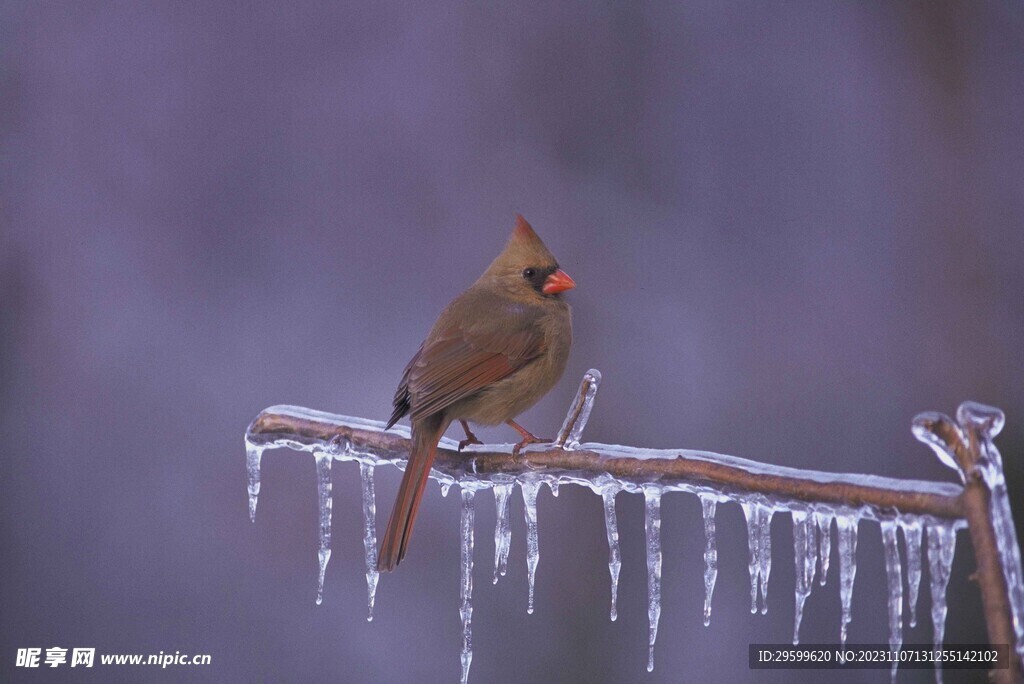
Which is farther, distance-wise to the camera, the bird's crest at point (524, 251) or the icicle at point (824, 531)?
the bird's crest at point (524, 251)

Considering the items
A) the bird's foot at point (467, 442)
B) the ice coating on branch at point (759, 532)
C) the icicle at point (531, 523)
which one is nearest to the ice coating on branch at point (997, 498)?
the ice coating on branch at point (759, 532)

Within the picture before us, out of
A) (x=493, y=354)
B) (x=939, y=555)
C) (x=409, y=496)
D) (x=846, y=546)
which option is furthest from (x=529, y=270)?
(x=939, y=555)

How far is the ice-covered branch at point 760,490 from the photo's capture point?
97 cm

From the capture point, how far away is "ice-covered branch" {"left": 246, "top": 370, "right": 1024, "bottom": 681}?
97cm

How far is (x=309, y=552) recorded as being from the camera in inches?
112

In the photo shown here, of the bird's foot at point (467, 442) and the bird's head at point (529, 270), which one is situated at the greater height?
the bird's head at point (529, 270)

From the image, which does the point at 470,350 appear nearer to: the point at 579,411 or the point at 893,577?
the point at 579,411

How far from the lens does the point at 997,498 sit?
98 cm

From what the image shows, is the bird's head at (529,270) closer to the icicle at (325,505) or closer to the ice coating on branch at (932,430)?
the icicle at (325,505)

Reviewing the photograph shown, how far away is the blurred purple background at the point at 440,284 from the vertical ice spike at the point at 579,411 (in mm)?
1314

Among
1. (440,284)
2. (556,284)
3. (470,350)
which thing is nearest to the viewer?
(470,350)

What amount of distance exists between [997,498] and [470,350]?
1.13 m

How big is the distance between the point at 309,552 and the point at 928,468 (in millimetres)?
1807

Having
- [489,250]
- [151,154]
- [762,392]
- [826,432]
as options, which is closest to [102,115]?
[151,154]
